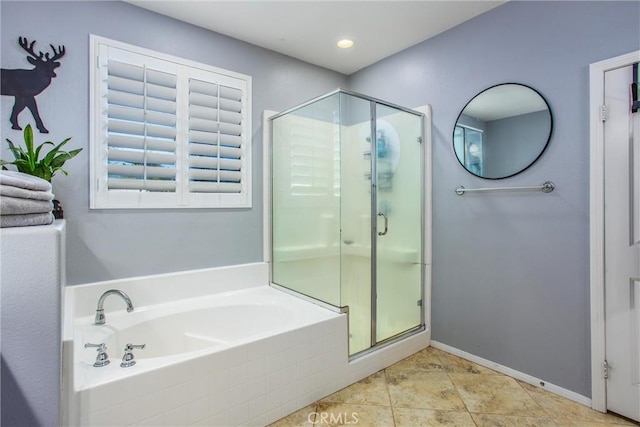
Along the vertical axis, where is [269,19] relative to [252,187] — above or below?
above

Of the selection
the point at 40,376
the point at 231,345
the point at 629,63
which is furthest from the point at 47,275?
the point at 629,63

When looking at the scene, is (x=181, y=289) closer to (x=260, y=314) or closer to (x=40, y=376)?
(x=260, y=314)

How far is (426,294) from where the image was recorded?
2.74 meters

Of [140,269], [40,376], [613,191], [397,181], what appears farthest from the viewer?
[397,181]

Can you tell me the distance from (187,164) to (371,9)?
68.3 inches

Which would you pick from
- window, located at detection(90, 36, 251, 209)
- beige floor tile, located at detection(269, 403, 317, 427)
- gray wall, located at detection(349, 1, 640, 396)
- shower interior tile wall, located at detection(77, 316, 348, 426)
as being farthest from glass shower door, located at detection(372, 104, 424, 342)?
window, located at detection(90, 36, 251, 209)

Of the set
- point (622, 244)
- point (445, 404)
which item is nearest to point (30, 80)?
point (445, 404)

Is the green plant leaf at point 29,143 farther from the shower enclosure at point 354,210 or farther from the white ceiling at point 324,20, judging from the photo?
the shower enclosure at point 354,210

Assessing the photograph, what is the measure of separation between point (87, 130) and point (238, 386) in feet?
5.95

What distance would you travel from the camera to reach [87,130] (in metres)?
2.04

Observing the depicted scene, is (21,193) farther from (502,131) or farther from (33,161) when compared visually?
(502,131)

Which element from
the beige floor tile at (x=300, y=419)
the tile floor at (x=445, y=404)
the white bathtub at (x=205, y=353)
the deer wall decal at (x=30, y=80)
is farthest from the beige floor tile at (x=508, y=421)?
the deer wall decal at (x=30, y=80)

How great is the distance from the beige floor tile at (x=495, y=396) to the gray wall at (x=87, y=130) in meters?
1.83

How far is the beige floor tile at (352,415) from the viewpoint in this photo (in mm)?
1761
